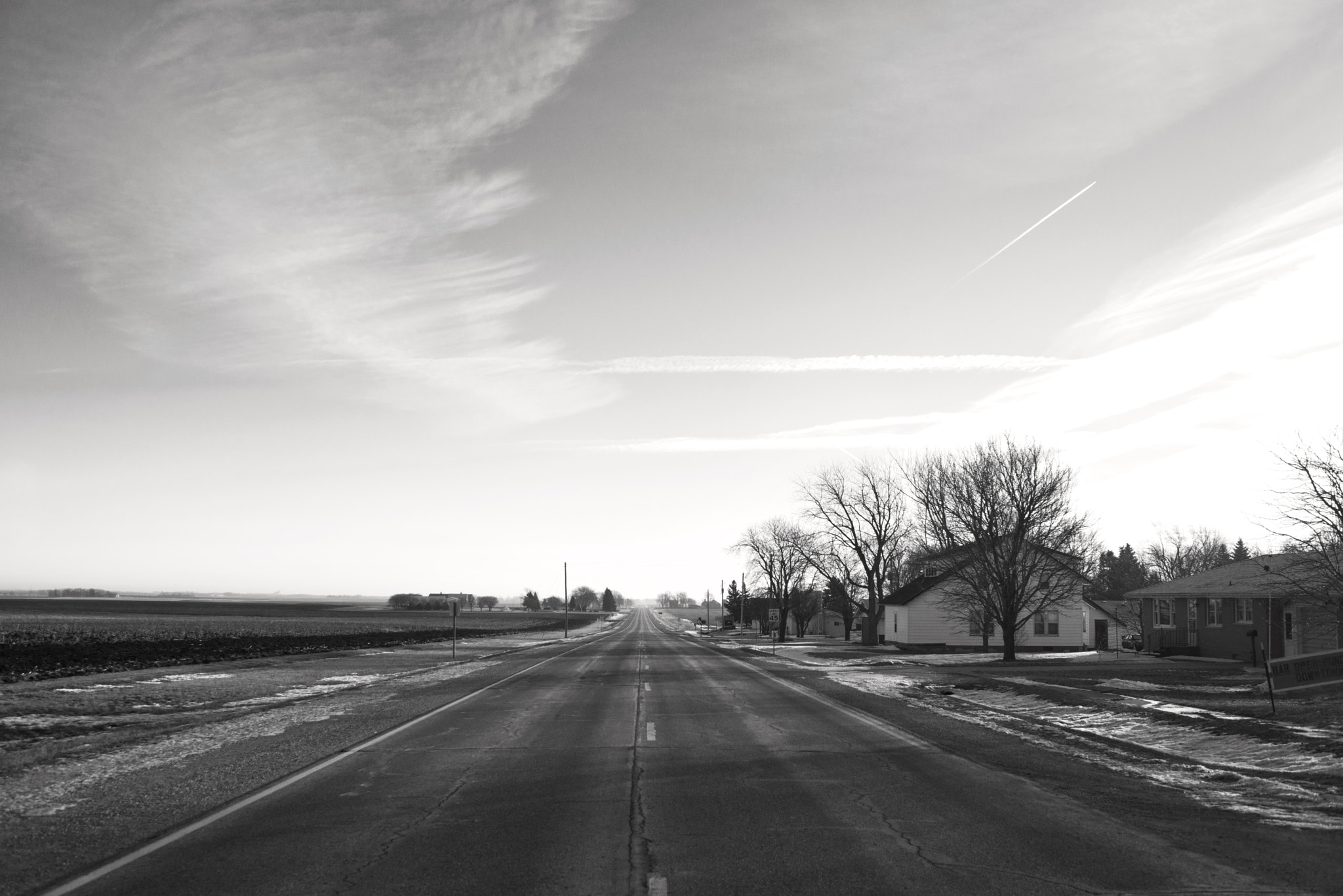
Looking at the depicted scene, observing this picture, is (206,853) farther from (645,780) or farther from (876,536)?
(876,536)

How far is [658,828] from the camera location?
8.71 metres

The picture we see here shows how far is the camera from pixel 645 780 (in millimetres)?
11266

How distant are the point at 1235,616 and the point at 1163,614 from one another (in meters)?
7.78

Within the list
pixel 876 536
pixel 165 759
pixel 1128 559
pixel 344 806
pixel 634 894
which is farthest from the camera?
pixel 1128 559

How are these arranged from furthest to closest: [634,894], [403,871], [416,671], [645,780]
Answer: [416,671] → [645,780] → [403,871] → [634,894]

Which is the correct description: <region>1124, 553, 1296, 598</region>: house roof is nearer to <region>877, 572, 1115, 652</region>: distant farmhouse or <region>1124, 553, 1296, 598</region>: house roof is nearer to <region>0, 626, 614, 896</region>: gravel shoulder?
<region>877, 572, 1115, 652</region>: distant farmhouse

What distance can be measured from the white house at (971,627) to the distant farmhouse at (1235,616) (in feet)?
32.0

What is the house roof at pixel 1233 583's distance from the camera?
3438 cm

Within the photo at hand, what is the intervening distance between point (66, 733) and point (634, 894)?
1407cm

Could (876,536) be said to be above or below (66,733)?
above

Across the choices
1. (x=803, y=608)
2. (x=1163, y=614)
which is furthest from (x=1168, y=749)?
(x=803, y=608)

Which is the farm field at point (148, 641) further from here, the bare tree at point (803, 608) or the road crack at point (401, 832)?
the bare tree at point (803, 608)

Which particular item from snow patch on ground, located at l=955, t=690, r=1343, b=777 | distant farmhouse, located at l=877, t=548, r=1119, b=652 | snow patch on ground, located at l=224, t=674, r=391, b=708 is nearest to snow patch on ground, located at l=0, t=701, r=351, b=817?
snow patch on ground, located at l=224, t=674, r=391, b=708

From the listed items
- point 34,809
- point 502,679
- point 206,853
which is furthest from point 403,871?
point 502,679
